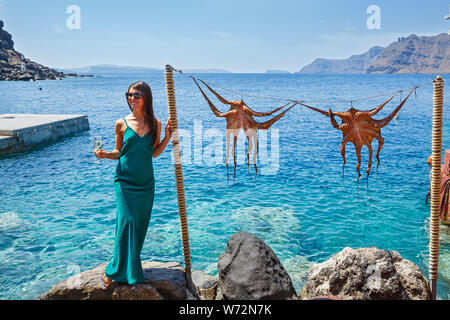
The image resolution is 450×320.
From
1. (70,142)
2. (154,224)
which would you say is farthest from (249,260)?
(70,142)

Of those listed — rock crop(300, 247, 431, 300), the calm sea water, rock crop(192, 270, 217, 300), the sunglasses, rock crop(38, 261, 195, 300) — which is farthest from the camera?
the calm sea water

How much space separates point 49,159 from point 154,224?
1238 centimetres

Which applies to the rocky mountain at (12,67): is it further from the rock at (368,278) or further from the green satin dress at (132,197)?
the rock at (368,278)

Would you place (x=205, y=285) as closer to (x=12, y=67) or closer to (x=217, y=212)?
(x=217, y=212)

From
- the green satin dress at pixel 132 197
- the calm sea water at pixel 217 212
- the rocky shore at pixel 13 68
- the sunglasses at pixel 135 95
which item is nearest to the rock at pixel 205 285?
the calm sea water at pixel 217 212

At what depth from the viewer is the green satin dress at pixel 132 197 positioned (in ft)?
15.5

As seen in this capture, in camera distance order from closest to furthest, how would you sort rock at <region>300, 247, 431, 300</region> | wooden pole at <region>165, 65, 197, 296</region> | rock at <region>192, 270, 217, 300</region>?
wooden pole at <region>165, 65, 197, 296</region>, rock at <region>300, 247, 431, 300</region>, rock at <region>192, 270, 217, 300</region>

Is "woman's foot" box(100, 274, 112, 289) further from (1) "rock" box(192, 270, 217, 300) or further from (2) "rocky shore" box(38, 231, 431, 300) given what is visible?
(1) "rock" box(192, 270, 217, 300)

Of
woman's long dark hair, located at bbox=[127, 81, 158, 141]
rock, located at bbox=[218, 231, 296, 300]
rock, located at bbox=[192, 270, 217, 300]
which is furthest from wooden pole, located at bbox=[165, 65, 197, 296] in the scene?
rock, located at bbox=[192, 270, 217, 300]

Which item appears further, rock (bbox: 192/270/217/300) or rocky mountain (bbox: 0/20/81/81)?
rocky mountain (bbox: 0/20/81/81)

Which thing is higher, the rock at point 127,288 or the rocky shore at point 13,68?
the rocky shore at point 13,68

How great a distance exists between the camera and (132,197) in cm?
477

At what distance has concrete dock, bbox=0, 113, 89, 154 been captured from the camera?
21141 mm

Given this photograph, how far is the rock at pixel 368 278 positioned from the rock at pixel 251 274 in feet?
2.25
